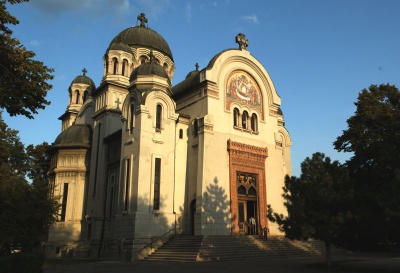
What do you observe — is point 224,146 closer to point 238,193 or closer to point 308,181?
point 238,193

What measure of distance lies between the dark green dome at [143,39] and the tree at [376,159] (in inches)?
954

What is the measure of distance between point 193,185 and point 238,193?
3653 mm

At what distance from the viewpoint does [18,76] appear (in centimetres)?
1315

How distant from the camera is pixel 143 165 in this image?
26.4 metres

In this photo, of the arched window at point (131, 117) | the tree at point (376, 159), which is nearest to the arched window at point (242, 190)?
the tree at point (376, 159)

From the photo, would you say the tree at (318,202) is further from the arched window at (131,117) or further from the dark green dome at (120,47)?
the dark green dome at (120,47)

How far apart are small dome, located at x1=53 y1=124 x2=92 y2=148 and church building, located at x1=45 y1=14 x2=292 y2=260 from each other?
10 centimetres

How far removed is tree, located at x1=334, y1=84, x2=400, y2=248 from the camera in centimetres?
1647

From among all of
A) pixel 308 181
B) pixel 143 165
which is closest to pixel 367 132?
pixel 308 181

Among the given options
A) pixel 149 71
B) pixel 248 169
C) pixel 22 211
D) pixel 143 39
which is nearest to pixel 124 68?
pixel 143 39

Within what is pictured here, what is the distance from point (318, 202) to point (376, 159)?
584cm

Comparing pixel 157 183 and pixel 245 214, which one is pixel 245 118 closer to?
pixel 245 214

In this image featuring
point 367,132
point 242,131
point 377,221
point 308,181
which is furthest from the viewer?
point 242,131

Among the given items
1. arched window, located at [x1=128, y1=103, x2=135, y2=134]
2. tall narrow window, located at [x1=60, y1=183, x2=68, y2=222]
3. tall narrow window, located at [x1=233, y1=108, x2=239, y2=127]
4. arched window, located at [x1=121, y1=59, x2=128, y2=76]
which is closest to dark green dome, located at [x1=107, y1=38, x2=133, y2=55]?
arched window, located at [x1=121, y1=59, x2=128, y2=76]
